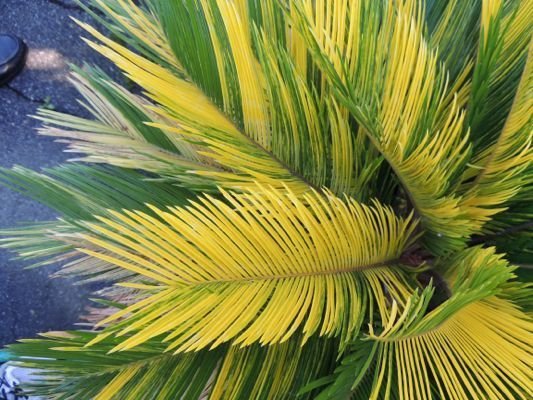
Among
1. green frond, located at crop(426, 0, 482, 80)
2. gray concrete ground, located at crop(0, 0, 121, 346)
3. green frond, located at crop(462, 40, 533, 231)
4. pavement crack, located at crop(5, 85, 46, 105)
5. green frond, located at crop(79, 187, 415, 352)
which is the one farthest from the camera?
pavement crack, located at crop(5, 85, 46, 105)

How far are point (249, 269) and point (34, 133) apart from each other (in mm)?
1136

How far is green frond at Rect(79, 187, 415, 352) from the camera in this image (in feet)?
1.78

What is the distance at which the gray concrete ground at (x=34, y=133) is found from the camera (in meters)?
1.42

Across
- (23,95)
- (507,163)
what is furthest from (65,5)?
(507,163)

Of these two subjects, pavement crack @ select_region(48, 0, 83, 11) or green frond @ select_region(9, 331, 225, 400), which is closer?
green frond @ select_region(9, 331, 225, 400)

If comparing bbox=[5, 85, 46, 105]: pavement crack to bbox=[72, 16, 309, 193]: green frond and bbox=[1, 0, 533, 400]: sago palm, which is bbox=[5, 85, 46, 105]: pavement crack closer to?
bbox=[1, 0, 533, 400]: sago palm

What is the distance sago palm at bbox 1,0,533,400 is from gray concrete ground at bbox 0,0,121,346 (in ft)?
1.85

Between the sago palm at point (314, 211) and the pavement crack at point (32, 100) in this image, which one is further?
the pavement crack at point (32, 100)

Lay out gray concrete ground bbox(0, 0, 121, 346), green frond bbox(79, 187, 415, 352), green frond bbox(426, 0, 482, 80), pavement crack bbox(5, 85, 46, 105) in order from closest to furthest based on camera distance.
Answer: green frond bbox(79, 187, 415, 352), green frond bbox(426, 0, 482, 80), gray concrete ground bbox(0, 0, 121, 346), pavement crack bbox(5, 85, 46, 105)

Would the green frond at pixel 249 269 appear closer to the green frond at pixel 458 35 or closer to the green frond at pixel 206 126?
the green frond at pixel 206 126

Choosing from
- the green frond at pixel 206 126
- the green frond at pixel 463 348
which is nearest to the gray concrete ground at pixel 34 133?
the green frond at pixel 206 126

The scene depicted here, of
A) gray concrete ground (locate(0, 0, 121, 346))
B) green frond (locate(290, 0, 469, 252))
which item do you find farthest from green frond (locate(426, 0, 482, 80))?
gray concrete ground (locate(0, 0, 121, 346))

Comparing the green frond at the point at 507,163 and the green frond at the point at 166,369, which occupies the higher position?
the green frond at the point at 507,163

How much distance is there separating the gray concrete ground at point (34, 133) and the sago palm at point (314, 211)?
1.85 feet
